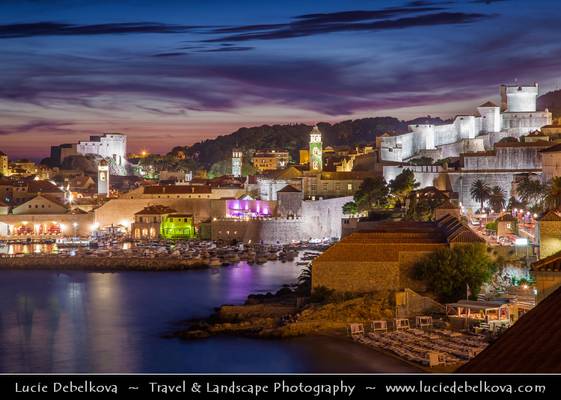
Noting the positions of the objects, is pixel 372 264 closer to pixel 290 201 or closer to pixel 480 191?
pixel 480 191

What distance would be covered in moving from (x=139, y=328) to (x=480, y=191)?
11.2 metres

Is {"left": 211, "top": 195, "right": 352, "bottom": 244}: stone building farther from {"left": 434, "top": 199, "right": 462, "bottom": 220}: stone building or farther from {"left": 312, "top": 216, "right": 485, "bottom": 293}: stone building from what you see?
{"left": 312, "top": 216, "right": 485, "bottom": 293}: stone building

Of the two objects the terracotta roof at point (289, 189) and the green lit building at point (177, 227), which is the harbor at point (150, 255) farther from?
the terracotta roof at point (289, 189)

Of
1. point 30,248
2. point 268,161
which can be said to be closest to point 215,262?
point 30,248

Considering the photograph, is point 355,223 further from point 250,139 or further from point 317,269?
point 250,139

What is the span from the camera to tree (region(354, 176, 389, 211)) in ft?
85.3

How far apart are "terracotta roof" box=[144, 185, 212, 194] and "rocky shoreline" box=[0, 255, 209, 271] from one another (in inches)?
292

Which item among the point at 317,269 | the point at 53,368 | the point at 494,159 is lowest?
the point at 53,368

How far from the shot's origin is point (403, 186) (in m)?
26.0

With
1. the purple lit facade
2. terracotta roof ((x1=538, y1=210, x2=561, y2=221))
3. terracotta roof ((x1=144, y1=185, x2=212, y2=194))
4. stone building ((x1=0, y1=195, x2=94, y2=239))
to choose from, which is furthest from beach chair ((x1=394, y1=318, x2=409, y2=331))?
terracotta roof ((x1=144, y1=185, x2=212, y2=194))

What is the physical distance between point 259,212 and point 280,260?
5044 millimetres
